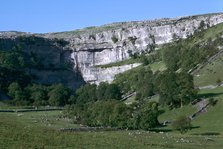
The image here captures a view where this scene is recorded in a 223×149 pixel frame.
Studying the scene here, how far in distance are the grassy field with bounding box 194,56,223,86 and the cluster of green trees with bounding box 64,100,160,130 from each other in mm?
30787

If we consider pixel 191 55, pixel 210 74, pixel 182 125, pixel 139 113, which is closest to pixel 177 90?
pixel 139 113

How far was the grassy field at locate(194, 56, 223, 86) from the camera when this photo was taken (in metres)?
133

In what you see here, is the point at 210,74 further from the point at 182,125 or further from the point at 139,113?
the point at 182,125

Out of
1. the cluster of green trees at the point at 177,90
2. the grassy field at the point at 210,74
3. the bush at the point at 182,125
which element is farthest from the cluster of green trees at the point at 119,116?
the grassy field at the point at 210,74

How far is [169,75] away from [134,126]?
109 feet

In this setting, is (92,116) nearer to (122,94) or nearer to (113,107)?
(113,107)

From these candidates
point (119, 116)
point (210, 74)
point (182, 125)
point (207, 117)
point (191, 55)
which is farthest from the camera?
point (191, 55)

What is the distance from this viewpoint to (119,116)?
306ft

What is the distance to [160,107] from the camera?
114 metres

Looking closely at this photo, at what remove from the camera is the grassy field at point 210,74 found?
13312cm

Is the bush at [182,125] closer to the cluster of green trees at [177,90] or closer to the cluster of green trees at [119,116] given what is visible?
the cluster of green trees at [119,116]

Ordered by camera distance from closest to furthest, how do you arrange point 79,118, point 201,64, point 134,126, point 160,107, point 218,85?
1. point 134,126
2. point 79,118
3. point 160,107
4. point 218,85
5. point 201,64

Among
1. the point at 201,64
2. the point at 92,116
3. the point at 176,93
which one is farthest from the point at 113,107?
the point at 201,64

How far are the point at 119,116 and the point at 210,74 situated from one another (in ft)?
172
